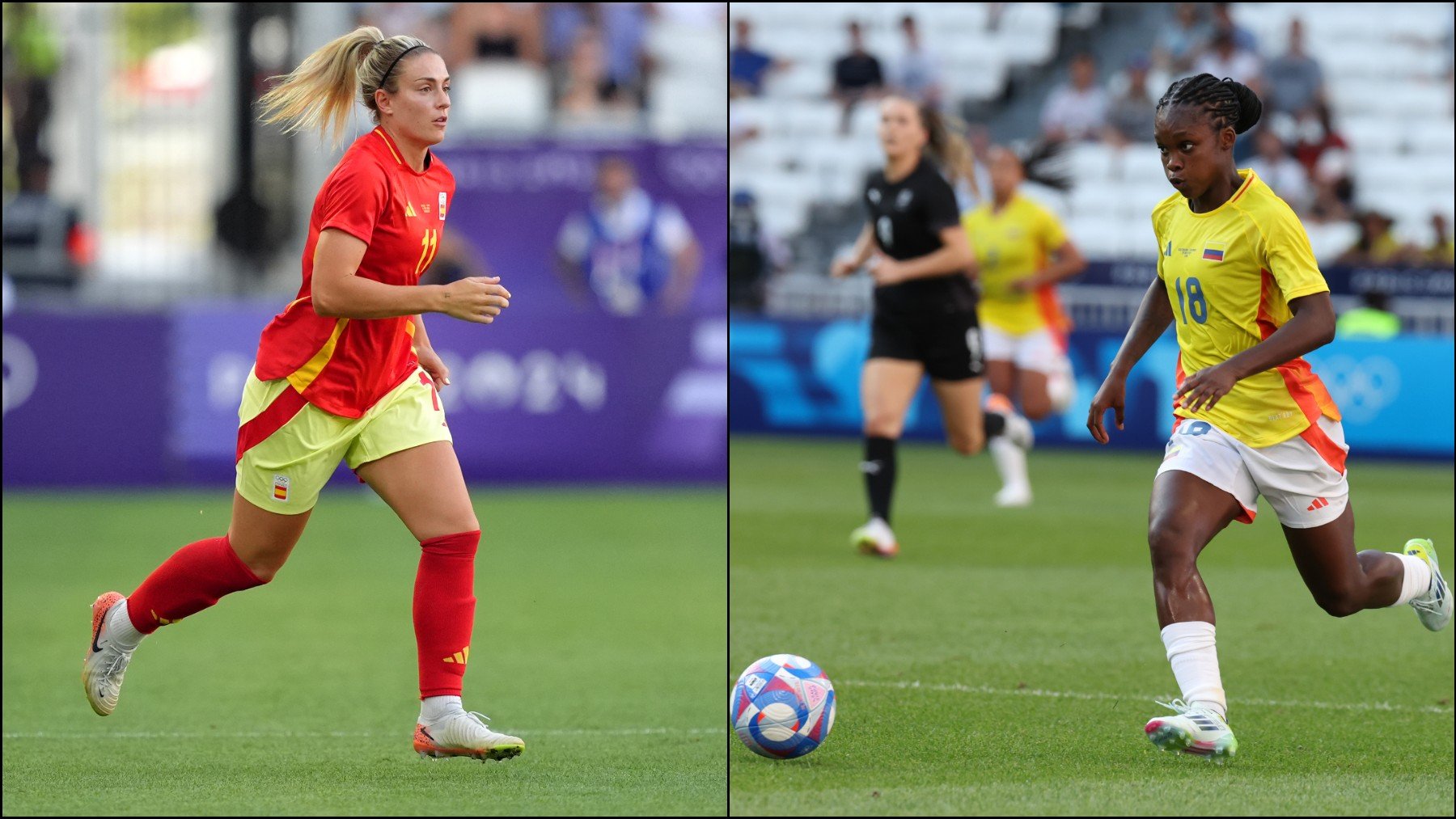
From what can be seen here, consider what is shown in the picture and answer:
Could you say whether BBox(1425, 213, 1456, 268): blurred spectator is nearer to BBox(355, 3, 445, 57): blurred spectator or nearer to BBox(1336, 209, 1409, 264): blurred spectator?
BBox(1336, 209, 1409, 264): blurred spectator

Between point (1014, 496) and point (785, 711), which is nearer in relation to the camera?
point (785, 711)

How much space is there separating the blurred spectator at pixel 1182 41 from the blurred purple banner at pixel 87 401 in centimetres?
1148

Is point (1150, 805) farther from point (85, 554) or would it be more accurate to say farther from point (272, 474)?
point (85, 554)

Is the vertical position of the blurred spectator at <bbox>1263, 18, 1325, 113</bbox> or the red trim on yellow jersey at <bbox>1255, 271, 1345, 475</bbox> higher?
the blurred spectator at <bbox>1263, 18, 1325, 113</bbox>

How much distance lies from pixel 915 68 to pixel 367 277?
55.7 feet

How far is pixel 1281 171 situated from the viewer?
1997 cm

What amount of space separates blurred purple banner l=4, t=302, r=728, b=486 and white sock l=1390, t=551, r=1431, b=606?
9.82m

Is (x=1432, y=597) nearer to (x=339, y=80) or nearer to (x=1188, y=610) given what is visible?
(x=1188, y=610)

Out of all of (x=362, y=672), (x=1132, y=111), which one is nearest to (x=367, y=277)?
(x=362, y=672)

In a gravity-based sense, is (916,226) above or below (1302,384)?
above

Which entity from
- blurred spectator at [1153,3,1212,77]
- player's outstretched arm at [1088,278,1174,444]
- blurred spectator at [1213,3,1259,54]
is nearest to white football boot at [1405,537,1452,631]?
player's outstretched arm at [1088,278,1174,444]

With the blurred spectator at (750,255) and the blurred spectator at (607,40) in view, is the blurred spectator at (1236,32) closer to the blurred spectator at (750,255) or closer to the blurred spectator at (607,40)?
the blurred spectator at (750,255)

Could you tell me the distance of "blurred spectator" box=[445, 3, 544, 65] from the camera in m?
20.5

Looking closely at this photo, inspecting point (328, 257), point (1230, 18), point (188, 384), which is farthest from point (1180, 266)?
point (1230, 18)
